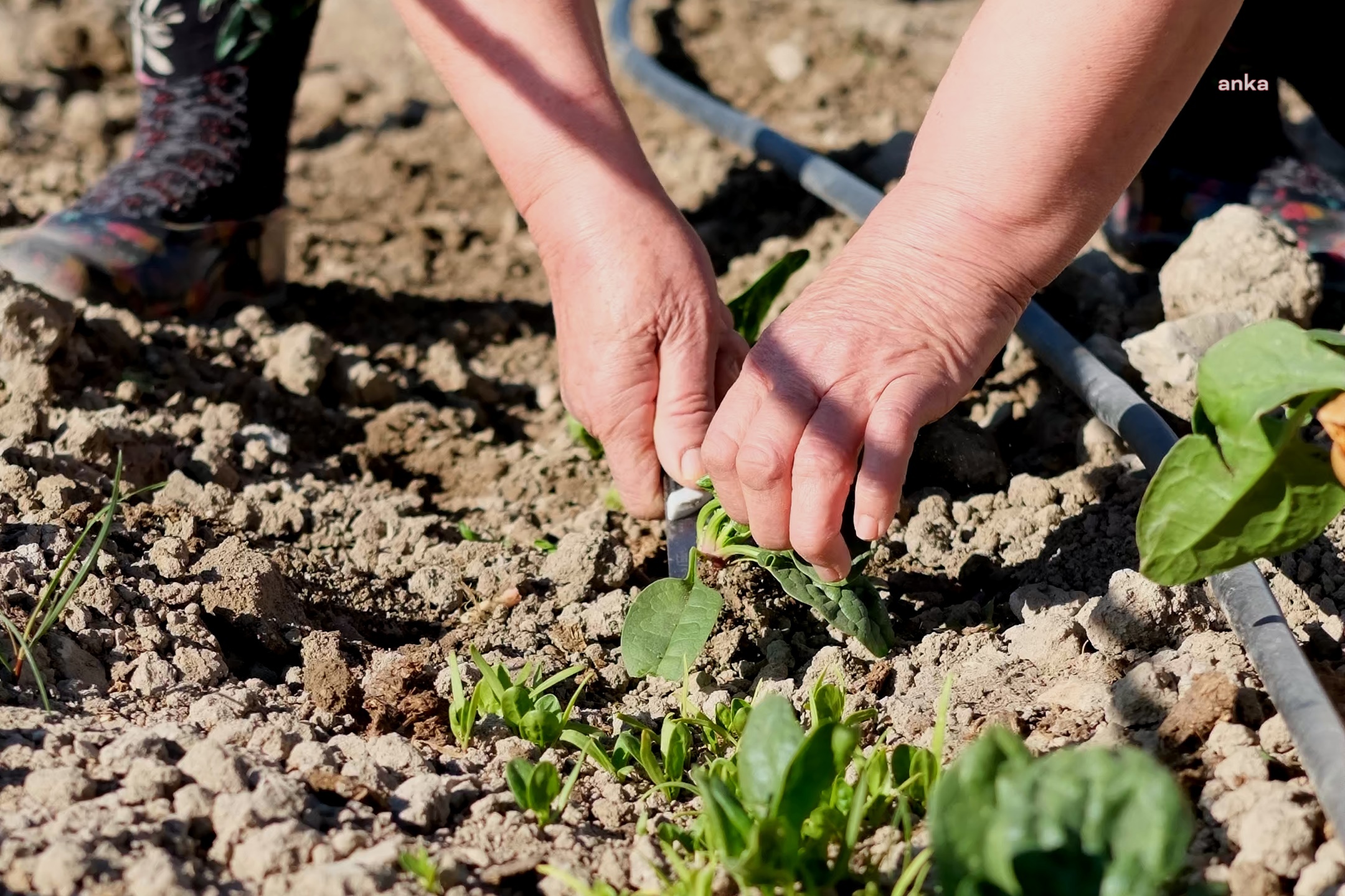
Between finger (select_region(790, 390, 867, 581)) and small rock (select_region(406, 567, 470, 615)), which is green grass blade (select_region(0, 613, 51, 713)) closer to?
small rock (select_region(406, 567, 470, 615))

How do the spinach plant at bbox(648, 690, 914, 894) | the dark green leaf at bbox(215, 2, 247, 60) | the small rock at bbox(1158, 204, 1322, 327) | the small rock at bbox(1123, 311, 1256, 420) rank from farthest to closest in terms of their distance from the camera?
1. the dark green leaf at bbox(215, 2, 247, 60)
2. the small rock at bbox(1158, 204, 1322, 327)
3. the small rock at bbox(1123, 311, 1256, 420)
4. the spinach plant at bbox(648, 690, 914, 894)

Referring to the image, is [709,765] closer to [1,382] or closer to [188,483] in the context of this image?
[188,483]

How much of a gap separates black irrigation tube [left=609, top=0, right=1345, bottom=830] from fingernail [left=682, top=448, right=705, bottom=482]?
1.72 ft

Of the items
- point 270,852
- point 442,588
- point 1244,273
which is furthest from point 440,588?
point 1244,273

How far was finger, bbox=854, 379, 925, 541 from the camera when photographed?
1.27 metres

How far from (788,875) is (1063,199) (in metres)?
0.76

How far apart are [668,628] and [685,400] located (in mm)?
292

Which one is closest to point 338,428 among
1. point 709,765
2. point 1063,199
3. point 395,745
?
point 395,745

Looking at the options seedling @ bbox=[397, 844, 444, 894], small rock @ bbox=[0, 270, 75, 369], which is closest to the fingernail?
seedling @ bbox=[397, 844, 444, 894]

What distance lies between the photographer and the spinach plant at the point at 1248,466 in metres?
1.03

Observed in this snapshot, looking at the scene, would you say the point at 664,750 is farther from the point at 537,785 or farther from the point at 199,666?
the point at 199,666

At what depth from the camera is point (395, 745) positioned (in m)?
1.26

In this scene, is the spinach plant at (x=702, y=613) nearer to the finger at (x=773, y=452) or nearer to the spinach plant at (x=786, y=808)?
the finger at (x=773, y=452)

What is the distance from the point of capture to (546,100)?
1649mm
